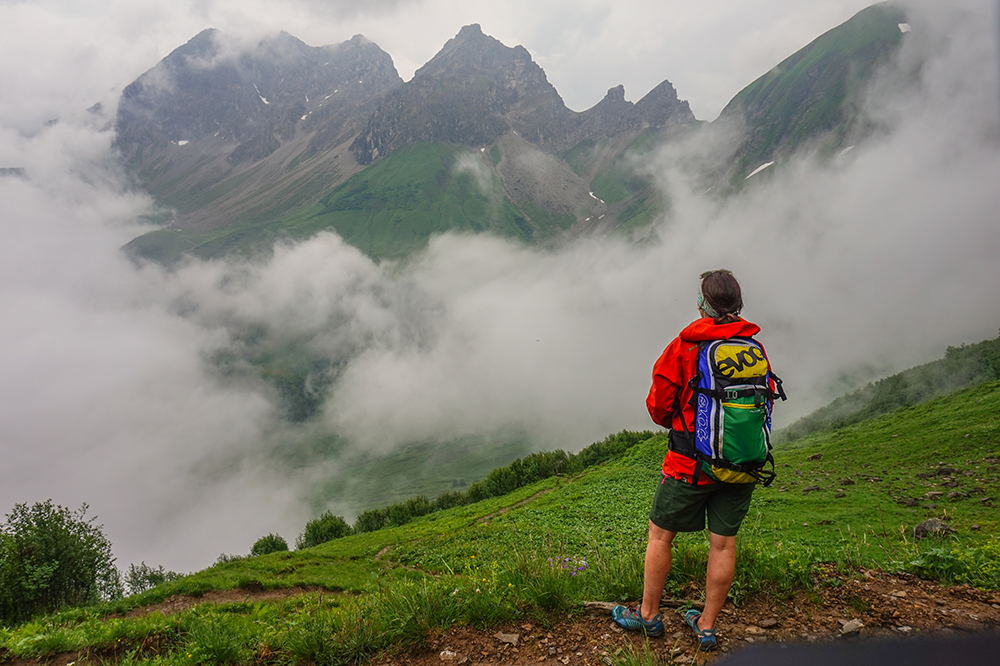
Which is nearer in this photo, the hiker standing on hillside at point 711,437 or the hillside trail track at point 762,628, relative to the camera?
the hiker standing on hillside at point 711,437

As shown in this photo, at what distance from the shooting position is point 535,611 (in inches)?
186

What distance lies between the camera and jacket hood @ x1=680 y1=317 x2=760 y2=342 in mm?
4059

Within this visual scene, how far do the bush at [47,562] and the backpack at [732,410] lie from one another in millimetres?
36413

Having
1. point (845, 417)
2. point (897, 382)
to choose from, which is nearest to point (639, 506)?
point (845, 417)

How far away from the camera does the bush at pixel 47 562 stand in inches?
974

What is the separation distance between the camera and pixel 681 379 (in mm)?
4219

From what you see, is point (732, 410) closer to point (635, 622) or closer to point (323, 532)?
point (635, 622)

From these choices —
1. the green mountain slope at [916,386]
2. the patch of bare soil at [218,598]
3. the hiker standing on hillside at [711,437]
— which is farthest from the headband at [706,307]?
the green mountain slope at [916,386]

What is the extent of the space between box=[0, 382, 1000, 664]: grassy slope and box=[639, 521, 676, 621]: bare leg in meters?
0.84

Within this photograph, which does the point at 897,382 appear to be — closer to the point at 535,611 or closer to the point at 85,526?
the point at 535,611

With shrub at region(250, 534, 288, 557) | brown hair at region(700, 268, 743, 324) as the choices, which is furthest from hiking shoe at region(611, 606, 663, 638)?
shrub at region(250, 534, 288, 557)

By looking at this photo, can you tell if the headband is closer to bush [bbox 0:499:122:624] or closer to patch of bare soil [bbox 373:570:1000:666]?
patch of bare soil [bbox 373:570:1000:666]

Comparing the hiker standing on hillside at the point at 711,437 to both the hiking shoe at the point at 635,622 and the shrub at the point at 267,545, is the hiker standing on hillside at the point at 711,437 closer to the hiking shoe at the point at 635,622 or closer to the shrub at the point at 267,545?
the hiking shoe at the point at 635,622

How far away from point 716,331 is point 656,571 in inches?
95.9
